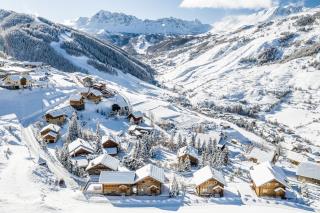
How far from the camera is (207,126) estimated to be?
130375 mm

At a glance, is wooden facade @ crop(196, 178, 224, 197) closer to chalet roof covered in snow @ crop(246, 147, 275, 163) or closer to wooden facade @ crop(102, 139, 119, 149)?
wooden facade @ crop(102, 139, 119, 149)

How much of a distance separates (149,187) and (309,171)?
3710cm

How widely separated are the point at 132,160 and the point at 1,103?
5516 cm

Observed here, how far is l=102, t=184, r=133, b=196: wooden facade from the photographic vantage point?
2458 inches

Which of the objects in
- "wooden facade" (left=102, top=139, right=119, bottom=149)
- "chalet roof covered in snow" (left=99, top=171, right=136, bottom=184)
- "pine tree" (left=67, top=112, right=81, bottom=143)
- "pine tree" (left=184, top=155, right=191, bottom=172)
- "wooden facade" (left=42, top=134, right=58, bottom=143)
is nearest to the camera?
"chalet roof covered in snow" (left=99, top=171, right=136, bottom=184)

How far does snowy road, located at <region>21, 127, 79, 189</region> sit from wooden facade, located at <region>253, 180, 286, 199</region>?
29.5 m

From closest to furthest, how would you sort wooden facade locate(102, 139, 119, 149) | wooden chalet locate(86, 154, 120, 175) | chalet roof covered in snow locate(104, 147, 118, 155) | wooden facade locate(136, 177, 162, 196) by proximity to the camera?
wooden facade locate(136, 177, 162, 196) < wooden chalet locate(86, 154, 120, 175) < chalet roof covered in snow locate(104, 147, 118, 155) < wooden facade locate(102, 139, 119, 149)

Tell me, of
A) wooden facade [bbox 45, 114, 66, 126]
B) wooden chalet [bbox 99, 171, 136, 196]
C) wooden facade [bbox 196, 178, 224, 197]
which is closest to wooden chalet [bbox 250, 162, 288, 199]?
wooden facade [bbox 196, 178, 224, 197]

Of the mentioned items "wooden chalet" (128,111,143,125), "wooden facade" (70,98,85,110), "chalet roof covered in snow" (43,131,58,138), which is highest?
"wooden facade" (70,98,85,110)

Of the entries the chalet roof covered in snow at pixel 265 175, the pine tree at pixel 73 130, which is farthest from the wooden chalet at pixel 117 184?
the pine tree at pixel 73 130

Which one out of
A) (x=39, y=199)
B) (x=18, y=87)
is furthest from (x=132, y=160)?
(x=18, y=87)

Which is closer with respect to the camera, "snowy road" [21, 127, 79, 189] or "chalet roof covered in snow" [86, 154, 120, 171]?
"snowy road" [21, 127, 79, 189]

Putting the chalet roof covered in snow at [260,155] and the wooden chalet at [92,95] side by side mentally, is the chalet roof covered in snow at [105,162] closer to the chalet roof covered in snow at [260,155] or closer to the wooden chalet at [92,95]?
the chalet roof covered in snow at [260,155]

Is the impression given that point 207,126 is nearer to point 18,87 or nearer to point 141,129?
point 141,129
